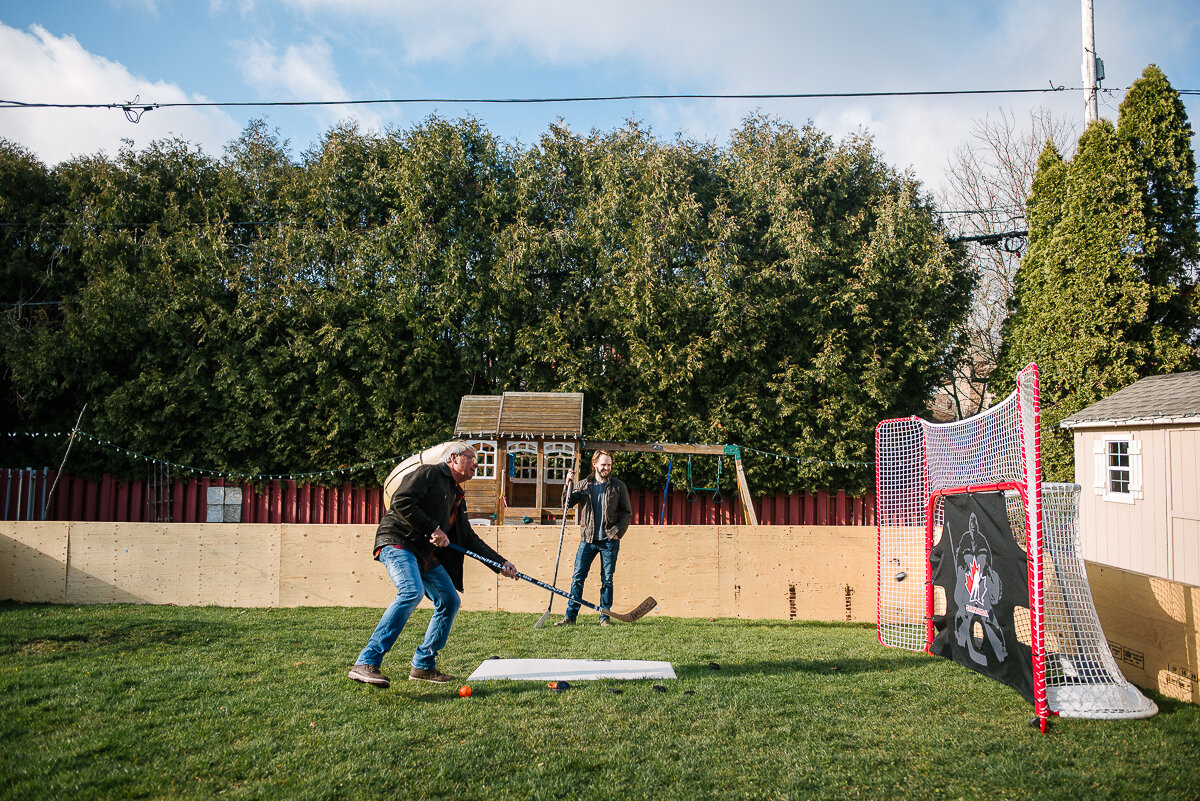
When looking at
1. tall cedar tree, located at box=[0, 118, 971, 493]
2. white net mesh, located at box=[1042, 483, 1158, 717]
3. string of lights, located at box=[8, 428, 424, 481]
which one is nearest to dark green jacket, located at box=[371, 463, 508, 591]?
white net mesh, located at box=[1042, 483, 1158, 717]

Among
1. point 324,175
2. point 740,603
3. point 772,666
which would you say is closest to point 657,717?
point 772,666

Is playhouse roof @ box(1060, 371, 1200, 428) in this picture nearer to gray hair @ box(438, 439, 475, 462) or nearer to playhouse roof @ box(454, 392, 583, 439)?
playhouse roof @ box(454, 392, 583, 439)

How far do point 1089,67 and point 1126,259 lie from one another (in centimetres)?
419

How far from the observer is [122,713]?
4.86 meters

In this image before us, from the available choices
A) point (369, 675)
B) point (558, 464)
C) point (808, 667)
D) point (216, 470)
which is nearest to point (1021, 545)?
point (808, 667)

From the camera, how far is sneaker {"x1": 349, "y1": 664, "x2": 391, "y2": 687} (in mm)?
5375

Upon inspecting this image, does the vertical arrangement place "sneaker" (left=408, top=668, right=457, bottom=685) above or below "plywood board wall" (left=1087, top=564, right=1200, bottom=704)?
below

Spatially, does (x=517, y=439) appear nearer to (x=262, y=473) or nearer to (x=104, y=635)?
(x=262, y=473)

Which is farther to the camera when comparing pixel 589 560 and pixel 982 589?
pixel 589 560

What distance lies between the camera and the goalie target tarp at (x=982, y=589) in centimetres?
548

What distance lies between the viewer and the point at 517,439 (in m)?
13.8

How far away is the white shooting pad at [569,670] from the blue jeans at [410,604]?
0.42 metres

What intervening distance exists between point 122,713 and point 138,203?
16139 mm

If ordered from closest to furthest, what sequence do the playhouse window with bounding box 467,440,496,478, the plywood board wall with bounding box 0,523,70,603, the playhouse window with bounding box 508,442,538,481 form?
the plywood board wall with bounding box 0,523,70,603 → the playhouse window with bounding box 467,440,496,478 → the playhouse window with bounding box 508,442,538,481
